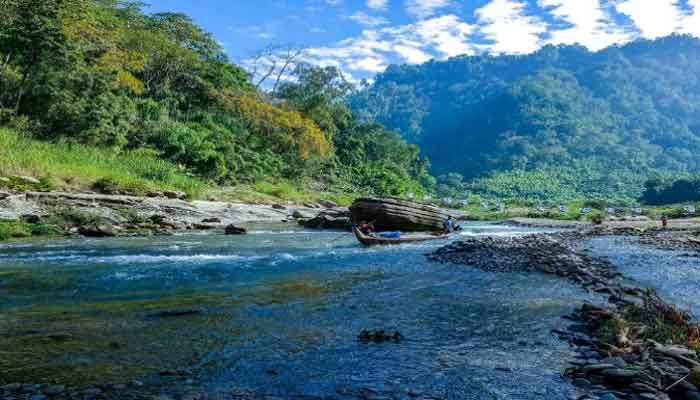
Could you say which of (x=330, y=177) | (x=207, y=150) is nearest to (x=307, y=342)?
(x=207, y=150)

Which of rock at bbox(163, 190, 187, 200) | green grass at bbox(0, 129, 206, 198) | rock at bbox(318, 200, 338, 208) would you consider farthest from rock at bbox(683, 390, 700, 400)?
rock at bbox(318, 200, 338, 208)

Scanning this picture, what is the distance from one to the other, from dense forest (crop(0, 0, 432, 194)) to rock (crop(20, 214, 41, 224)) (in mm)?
12438

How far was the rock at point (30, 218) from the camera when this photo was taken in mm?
22528

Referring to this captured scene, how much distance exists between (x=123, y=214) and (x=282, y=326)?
2110 cm

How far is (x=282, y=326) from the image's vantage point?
853 cm

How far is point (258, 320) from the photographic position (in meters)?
8.91

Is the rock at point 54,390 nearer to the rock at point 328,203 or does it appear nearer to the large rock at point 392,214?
the large rock at point 392,214

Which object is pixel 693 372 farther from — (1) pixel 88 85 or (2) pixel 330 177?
(2) pixel 330 177

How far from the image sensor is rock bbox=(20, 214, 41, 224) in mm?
Answer: 22528

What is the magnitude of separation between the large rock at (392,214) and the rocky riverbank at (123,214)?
5594 mm

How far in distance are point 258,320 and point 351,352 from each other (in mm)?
2428

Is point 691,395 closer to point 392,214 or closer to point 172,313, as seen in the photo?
point 172,313

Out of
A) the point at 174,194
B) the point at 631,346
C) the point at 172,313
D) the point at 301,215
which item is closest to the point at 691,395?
the point at 631,346

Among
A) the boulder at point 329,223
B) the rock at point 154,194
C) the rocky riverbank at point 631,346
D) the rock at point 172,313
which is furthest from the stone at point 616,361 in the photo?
the rock at point 154,194
